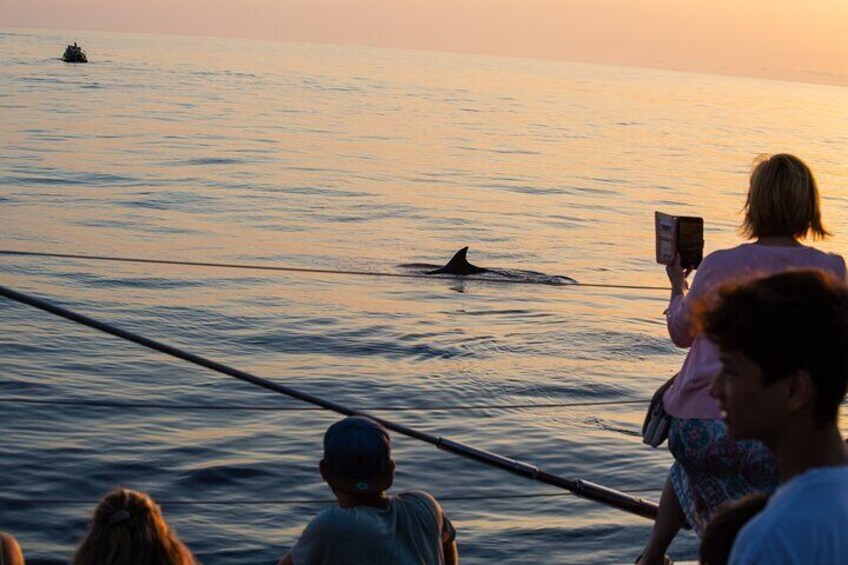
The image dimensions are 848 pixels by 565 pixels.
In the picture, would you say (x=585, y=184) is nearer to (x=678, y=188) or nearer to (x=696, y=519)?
(x=678, y=188)

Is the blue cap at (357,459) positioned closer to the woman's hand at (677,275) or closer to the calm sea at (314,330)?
the woman's hand at (677,275)

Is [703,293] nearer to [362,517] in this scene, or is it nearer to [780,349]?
[362,517]

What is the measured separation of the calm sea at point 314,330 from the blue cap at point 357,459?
4512mm

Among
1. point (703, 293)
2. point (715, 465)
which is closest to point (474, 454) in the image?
point (715, 465)

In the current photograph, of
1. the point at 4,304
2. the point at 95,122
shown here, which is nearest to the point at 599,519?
the point at 4,304

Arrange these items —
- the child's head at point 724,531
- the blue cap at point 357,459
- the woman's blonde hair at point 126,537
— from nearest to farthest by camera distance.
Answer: the child's head at point 724,531 < the woman's blonde hair at point 126,537 < the blue cap at point 357,459

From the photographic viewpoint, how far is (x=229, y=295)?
20.6m

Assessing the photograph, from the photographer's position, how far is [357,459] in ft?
13.3

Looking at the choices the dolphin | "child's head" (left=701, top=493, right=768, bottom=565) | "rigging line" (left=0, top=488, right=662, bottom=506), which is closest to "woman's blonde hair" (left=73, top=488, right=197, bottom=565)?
"child's head" (left=701, top=493, right=768, bottom=565)

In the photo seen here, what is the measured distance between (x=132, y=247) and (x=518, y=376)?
13288mm

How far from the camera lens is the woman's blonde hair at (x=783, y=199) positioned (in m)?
4.65

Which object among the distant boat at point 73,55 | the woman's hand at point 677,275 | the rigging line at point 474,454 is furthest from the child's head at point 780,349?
the distant boat at point 73,55

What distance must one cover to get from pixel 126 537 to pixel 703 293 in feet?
6.87

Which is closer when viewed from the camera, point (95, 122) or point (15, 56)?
point (95, 122)
